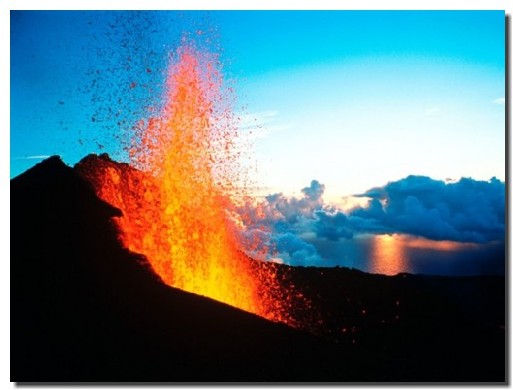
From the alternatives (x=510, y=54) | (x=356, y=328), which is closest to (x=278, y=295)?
(x=356, y=328)

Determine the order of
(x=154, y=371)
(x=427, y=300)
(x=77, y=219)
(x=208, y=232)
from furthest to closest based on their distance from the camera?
(x=427, y=300) → (x=208, y=232) → (x=77, y=219) → (x=154, y=371)

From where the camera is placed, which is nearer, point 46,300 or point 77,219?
point 46,300

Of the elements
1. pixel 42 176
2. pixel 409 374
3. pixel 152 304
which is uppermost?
pixel 42 176

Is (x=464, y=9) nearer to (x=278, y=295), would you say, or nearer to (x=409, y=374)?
(x=409, y=374)

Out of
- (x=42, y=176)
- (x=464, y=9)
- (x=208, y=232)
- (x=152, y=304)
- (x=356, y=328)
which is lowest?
(x=356, y=328)

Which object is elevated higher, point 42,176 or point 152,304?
point 42,176

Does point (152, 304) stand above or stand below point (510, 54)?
below

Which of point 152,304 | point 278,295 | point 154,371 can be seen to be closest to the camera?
point 154,371
